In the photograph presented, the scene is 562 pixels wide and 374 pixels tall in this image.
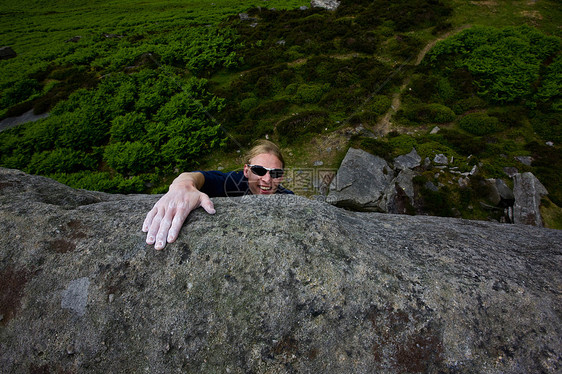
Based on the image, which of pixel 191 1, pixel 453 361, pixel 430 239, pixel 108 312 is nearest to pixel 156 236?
pixel 108 312

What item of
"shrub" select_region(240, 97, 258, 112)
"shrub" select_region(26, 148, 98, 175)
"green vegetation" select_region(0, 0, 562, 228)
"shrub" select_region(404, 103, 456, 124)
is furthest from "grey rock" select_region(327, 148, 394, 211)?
"shrub" select_region(26, 148, 98, 175)

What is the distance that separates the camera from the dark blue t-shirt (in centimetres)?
424

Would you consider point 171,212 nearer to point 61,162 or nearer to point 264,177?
point 264,177

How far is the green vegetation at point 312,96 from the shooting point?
946 centimetres

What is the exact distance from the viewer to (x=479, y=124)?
31.7 ft

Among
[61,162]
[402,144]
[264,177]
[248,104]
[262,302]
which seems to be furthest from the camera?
[248,104]

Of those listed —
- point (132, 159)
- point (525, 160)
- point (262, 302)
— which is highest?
point (262, 302)

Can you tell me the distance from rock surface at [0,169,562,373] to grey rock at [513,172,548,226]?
5.28m

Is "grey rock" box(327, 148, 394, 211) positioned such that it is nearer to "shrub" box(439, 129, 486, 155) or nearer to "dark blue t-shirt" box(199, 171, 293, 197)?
"shrub" box(439, 129, 486, 155)

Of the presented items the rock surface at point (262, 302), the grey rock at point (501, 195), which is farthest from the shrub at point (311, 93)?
the rock surface at point (262, 302)

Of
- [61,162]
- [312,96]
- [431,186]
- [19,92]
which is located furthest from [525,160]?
[19,92]

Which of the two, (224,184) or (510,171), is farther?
(510,171)

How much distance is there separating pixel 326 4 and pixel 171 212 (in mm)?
25404

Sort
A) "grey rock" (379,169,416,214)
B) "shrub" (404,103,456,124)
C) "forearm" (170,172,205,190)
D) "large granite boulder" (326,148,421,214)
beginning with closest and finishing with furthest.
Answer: "forearm" (170,172,205,190) < "grey rock" (379,169,416,214) < "large granite boulder" (326,148,421,214) < "shrub" (404,103,456,124)
